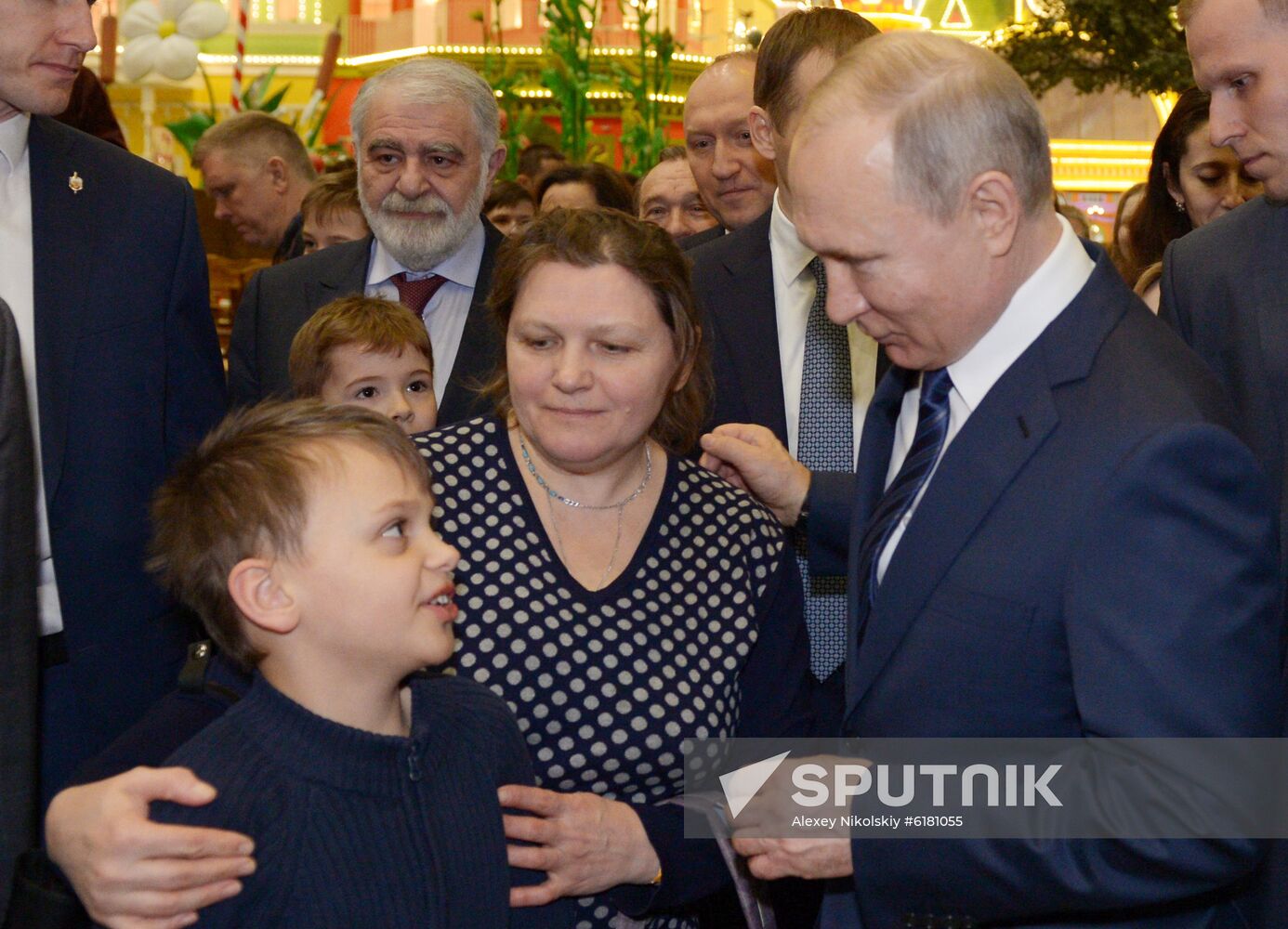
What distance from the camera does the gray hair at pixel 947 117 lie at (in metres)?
1.55

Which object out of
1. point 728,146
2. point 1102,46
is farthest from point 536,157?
point 728,146

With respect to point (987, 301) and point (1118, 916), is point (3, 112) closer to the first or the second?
point (987, 301)

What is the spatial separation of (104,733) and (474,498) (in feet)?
3.20

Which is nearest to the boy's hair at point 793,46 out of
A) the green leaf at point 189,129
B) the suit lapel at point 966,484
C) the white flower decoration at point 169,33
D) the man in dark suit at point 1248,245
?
the man in dark suit at point 1248,245

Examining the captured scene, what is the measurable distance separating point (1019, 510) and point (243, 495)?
0.89 metres

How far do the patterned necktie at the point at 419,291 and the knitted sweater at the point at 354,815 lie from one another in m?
2.08

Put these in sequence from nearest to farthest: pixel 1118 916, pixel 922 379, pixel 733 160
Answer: pixel 1118 916 < pixel 922 379 < pixel 733 160

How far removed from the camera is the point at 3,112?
250cm

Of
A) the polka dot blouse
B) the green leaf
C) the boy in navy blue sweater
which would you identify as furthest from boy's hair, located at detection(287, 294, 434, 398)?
the green leaf

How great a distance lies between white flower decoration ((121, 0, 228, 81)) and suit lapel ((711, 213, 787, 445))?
4.48 m

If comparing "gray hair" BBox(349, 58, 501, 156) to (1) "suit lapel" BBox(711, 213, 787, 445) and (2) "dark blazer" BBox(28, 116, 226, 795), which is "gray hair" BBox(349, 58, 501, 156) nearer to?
(2) "dark blazer" BBox(28, 116, 226, 795)

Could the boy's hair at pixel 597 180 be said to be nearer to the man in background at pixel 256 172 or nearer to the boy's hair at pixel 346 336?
the man in background at pixel 256 172

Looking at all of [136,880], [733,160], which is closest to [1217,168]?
[733,160]

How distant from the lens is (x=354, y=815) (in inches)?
63.0
